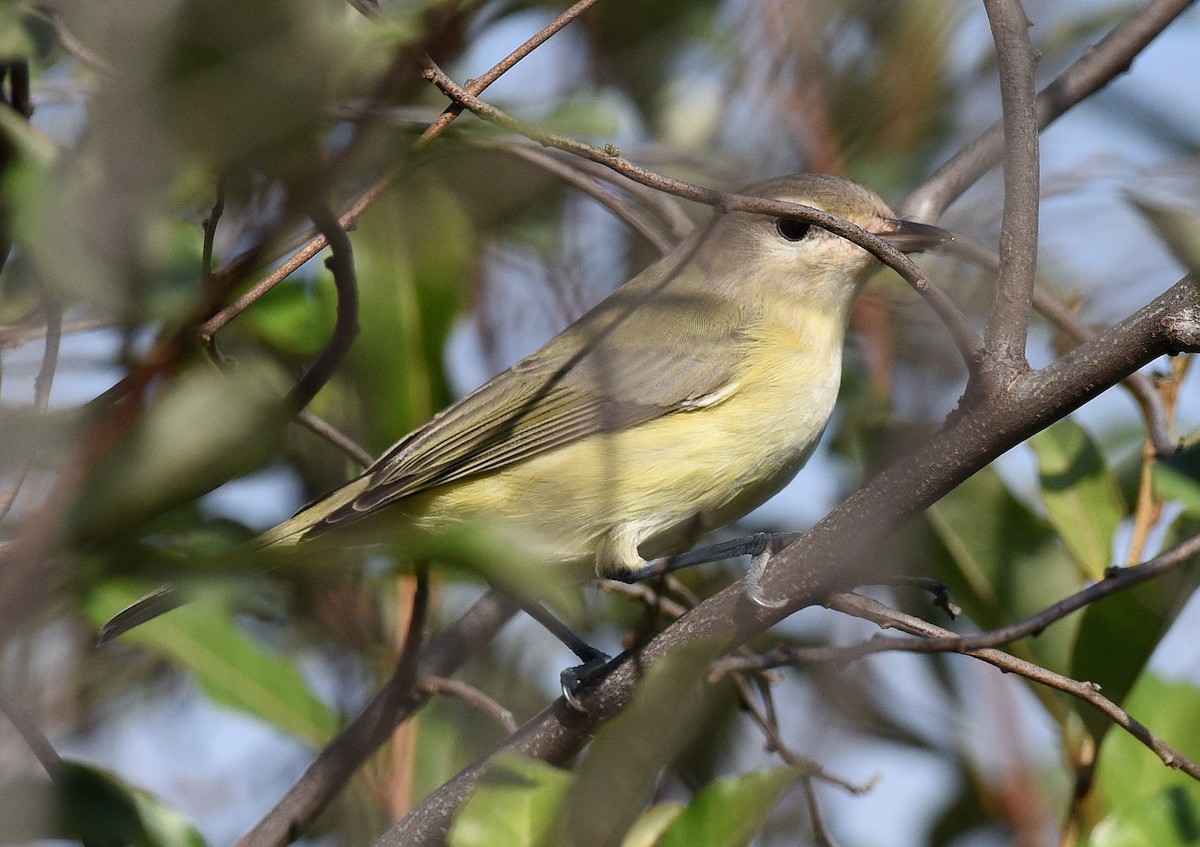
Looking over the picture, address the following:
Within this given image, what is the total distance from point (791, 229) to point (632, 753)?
8.63 feet

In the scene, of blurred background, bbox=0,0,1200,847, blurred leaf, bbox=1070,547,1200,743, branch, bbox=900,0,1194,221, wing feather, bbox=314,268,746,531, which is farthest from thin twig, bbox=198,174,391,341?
branch, bbox=900,0,1194,221

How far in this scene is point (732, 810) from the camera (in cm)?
153

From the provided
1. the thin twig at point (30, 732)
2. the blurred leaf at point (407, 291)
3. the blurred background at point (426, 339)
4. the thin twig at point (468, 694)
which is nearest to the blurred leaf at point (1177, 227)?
the blurred background at point (426, 339)

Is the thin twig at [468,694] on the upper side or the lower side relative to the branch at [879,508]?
upper

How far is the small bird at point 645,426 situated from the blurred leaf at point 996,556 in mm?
656

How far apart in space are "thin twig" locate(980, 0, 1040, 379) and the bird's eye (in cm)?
180

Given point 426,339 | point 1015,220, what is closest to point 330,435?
point 426,339

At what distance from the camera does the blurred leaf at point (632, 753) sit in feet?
4.56

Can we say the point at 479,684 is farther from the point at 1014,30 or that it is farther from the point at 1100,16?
the point at 1100,16

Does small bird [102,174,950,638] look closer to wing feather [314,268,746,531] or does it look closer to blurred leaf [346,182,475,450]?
wing feather [314,268,746,531]

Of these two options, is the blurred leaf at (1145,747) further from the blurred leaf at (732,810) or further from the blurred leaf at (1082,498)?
the blurred leaf at (732,810)

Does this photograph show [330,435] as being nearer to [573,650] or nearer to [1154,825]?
[573,650]

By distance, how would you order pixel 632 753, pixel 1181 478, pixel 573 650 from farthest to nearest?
pixel 573 650 < pixel 1181 478 < pixel 632 753

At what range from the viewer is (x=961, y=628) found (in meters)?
3.11
